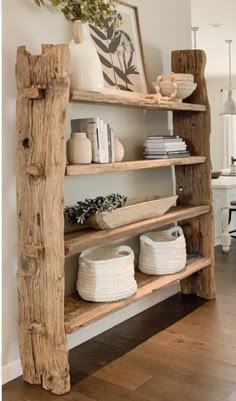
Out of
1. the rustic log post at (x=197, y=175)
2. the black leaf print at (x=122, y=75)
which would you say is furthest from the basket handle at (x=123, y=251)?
the black leaf print at (x=122, y=75)

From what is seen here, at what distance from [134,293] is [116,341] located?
14.2 inches

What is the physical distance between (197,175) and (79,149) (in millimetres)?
1353

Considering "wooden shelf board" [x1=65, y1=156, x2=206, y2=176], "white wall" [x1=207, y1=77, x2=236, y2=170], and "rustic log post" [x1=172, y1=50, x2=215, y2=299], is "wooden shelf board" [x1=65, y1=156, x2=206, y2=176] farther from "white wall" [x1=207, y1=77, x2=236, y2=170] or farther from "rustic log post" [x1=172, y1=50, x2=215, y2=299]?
"white wall" [x1=207, y1=77, x2=236, y2=170]

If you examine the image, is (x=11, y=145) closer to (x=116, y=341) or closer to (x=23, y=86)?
(x=23, y=86)

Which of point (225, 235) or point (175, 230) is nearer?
point (175, 230)

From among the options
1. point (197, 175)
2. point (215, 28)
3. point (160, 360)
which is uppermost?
point (215, 28)

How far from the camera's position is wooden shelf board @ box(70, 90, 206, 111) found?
91.3 inches

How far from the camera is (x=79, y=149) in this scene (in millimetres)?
2428

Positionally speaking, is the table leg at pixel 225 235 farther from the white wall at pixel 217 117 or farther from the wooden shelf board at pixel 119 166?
the white wall at pixel 217 117

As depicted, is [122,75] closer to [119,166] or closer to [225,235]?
[119,166]

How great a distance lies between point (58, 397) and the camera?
224cm

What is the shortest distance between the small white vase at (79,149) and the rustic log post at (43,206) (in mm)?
222

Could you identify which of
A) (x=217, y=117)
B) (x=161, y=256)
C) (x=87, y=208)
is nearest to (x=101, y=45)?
(x=87, y=208)

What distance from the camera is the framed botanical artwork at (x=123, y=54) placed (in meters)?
2.89
